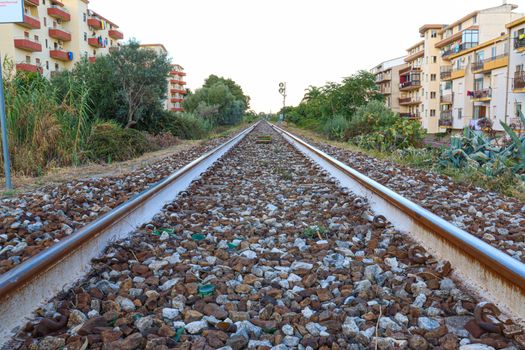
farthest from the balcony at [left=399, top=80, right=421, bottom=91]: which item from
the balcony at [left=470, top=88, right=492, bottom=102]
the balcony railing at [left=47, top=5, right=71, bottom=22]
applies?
the balcony railing at [left=47, top=5, right=71, bottom=22]

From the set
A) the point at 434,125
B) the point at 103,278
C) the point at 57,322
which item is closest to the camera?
the point at 57,322

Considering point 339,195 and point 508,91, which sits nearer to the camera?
point 339,195

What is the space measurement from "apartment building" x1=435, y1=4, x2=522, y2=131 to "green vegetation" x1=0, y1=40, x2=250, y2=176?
3004 cm

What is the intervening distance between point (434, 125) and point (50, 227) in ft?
219

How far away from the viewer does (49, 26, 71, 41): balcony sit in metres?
53.3

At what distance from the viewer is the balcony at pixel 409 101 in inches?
2939

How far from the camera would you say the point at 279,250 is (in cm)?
360

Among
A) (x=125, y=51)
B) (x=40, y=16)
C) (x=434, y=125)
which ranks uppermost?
(x=40, y=16)

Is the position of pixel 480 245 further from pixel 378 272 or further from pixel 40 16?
pixel 40 16

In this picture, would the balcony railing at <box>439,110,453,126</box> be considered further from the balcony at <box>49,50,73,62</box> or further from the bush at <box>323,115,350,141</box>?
the balcony at <box>49,50,73,62</box>

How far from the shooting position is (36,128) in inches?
325

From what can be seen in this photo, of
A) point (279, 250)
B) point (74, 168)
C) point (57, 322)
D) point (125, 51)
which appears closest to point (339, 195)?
point (279, 250)

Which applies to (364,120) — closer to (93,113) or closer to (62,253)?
(93,113)

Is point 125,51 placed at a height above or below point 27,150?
above
